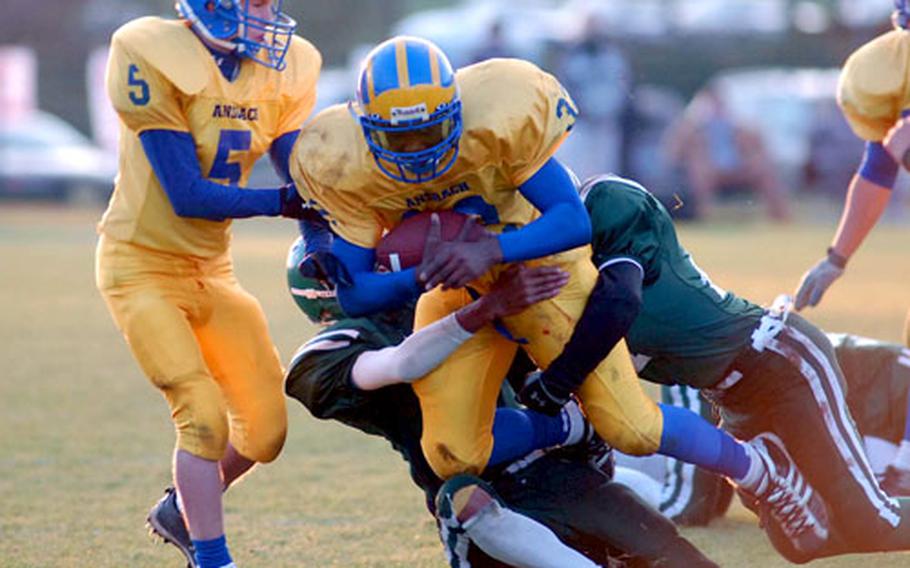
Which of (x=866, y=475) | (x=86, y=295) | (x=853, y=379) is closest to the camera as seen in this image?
(x=866, y=475)

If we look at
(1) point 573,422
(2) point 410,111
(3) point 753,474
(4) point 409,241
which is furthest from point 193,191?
(3) point 753,474

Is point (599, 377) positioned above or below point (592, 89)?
above

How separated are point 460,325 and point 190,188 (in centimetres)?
82

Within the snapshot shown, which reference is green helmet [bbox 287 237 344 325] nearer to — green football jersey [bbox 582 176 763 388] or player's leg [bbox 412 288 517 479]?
player's leg [bbox 412 288 517 479]

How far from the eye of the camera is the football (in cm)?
353

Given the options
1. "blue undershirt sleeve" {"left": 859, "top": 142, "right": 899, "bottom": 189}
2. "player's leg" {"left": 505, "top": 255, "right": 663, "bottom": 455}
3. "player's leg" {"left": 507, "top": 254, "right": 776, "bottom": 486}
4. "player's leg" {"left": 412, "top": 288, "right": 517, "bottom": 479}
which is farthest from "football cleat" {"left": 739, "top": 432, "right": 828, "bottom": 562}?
"blue undershirt sleeve" {"left": 859, "top": 142, "right": 899, "bottom": 189}

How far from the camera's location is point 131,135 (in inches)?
158

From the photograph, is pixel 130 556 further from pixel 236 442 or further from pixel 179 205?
pixel 179 205

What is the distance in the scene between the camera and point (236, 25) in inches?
157

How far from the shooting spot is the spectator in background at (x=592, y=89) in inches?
520

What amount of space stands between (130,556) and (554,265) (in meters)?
1.43

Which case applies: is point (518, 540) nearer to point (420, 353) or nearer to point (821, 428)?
point (420, 353)

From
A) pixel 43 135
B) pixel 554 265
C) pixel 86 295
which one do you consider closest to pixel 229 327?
pixel 554 265

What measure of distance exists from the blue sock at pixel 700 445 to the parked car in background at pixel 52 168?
50.9 ft
